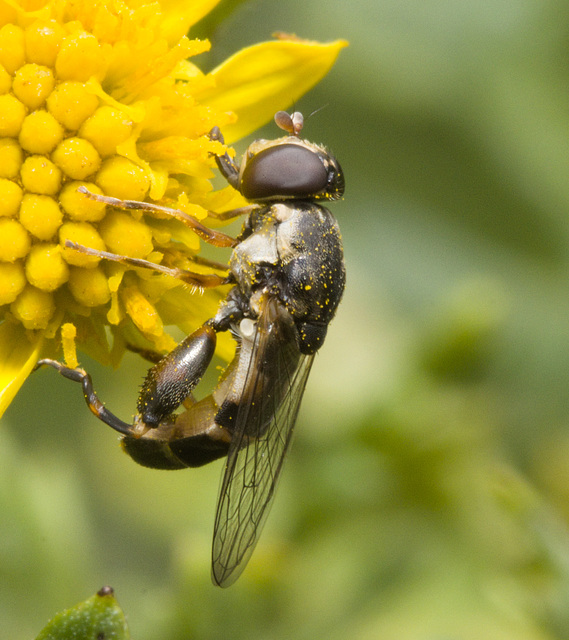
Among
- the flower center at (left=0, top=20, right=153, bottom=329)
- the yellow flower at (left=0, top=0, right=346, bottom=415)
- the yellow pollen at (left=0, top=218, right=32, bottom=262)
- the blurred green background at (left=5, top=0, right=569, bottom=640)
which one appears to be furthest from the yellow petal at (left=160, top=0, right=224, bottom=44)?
the yellow pollen at (left=0, top=218, right=32, bottom=262)

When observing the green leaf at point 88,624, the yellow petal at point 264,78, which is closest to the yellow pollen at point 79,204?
the yellow petal at point 264,78

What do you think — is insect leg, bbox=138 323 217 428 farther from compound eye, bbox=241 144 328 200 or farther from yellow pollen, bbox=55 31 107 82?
yellow pollen, bbox=55 31 107 82

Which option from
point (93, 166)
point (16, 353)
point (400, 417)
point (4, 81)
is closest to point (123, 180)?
point (93, 166)

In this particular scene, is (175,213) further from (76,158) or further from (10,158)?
(10,158)

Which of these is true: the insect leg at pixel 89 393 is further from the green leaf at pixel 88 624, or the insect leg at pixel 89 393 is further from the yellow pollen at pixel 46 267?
the green leaf at pixel 88 624

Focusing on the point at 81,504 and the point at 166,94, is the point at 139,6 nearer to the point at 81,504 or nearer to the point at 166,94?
the point at 166,94

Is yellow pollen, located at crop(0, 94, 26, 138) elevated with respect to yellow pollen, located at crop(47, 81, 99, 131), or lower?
lower
